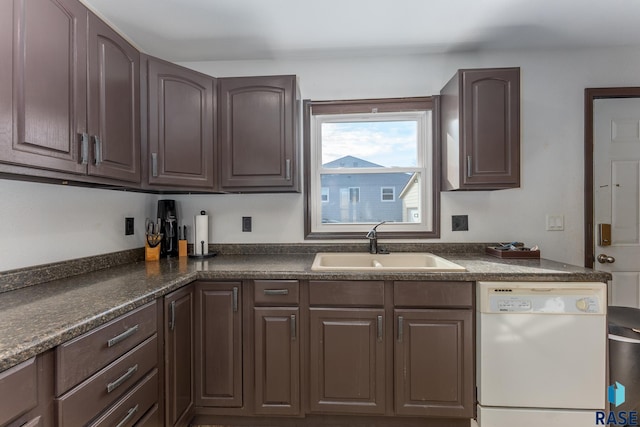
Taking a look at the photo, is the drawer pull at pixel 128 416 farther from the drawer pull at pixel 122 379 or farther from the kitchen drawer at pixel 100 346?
the kitchen drawer at pixel 100 346

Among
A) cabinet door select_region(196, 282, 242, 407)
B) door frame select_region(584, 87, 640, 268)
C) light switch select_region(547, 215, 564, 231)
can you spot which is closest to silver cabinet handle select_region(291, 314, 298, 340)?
cabinet door select_region(196, 282, 242, 407)

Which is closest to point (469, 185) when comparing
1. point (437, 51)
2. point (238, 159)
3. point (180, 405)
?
point (437, 51)

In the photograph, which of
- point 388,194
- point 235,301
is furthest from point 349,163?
point 235,301

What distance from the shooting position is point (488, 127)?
188cm

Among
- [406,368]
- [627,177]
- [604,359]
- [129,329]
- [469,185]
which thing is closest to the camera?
[129,329]

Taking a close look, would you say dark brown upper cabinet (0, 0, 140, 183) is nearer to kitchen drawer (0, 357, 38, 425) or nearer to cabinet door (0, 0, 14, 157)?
cabinet door (0, 0, 14, 157)

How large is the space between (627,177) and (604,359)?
1.39 meters

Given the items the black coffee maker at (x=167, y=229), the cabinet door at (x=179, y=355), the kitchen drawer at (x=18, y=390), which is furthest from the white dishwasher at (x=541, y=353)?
the black coffee maker at (x=167, y=229)

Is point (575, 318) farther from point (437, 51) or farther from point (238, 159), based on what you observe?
point (238, 159)

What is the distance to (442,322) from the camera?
1601mm

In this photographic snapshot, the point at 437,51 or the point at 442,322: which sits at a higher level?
the point at 437,51

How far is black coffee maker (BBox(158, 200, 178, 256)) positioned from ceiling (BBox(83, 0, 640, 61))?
116cm

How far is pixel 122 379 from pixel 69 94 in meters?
1.14


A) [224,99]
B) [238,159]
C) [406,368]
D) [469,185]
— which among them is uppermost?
[224,99]
